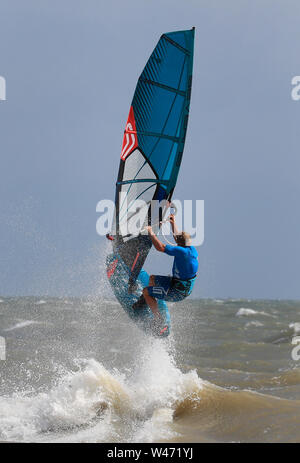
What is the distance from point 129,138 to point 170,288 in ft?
7.14

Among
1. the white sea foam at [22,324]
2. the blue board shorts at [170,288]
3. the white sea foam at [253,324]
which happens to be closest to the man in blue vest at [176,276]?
the blue board shorts at [170,288]

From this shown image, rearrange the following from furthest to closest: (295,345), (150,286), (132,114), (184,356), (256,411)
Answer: (295,345) < (184,356) < (132,114) < (150,286) < (256,411)

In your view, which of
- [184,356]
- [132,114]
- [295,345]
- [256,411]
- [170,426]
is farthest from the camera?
[295,345]

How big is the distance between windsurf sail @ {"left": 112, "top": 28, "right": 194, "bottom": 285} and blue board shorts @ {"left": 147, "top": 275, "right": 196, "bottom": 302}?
421 millimetres

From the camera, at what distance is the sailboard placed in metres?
6.31

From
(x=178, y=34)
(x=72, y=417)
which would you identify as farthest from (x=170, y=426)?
(x=178, y=34)

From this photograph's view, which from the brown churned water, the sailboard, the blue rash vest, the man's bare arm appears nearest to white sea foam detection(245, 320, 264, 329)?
the brown churned water

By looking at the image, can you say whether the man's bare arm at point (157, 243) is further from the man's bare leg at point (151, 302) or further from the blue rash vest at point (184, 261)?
the man's bare leg at point (151, 302)

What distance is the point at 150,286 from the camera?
19.8 feet

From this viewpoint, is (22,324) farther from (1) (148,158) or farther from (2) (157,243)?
(2) (157,243)

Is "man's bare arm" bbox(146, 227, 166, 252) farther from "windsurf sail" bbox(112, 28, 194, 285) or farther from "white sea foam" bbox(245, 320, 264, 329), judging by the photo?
"white sea foam" bbox(245, 320, 264, 329)

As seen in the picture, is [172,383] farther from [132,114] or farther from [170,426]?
[132,114]
